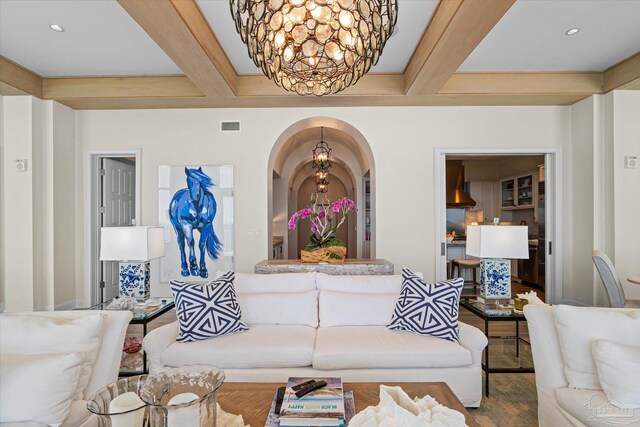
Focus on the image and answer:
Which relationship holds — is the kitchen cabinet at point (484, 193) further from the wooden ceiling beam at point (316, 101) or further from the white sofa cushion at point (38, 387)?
the white sofa cushion at point (38, 387)

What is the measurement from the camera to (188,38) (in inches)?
111

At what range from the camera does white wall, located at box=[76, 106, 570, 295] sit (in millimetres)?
4664

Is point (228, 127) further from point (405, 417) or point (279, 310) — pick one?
point (405, 417)

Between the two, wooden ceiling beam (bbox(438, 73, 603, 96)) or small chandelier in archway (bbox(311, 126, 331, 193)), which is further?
small chandelier in archway (bbox(311, 126, 331, 193))

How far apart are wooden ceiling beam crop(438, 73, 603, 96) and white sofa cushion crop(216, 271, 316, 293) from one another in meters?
2.65

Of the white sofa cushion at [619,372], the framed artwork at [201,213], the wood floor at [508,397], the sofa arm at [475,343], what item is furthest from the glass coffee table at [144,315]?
the white sofa cushion at [619,372]

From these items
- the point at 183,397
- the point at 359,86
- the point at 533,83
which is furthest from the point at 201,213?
the point at 533,83

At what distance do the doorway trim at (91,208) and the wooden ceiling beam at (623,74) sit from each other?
215 inches

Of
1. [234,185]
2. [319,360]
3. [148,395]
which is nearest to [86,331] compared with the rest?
[148,395]

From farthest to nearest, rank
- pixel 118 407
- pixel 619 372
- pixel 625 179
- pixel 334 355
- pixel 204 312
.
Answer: pixel 625 179 → pixel 204 312 → pixel 334 355 → pixel 619 372 → pixel 118 407

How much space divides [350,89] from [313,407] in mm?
3433

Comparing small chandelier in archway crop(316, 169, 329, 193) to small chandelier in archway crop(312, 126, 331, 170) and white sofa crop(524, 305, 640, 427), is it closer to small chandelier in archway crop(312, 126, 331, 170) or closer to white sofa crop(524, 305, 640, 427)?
small chandelier in archway crop(312, 126, 331, 170)

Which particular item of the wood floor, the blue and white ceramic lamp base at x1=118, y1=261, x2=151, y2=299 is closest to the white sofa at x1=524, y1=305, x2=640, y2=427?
the wood floor

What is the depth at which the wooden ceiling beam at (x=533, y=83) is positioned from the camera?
4.14 metres
